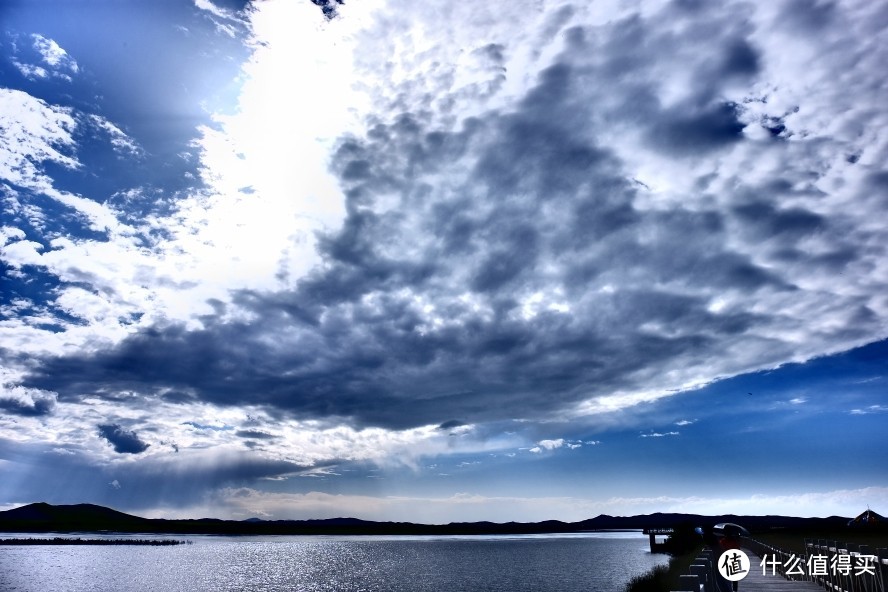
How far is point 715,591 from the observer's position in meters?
16.1

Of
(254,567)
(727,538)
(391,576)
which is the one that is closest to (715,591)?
(727,538)

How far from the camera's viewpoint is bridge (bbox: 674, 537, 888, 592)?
45.5 feet

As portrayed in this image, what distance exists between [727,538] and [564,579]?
59938 millimetres

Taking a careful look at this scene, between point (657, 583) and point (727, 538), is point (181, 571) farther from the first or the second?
point (727, 538)

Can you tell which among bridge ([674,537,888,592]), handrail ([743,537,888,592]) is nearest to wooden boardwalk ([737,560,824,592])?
bridge ([674,537,888,592])
